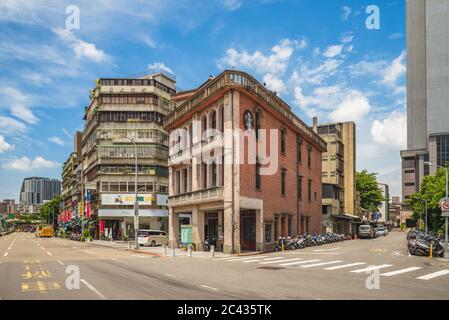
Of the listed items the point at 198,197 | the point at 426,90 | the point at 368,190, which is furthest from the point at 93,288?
the point at 426,90

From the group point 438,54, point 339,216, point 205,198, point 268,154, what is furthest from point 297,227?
point 438,54

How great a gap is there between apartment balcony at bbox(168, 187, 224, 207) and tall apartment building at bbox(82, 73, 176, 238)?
25.0 metres

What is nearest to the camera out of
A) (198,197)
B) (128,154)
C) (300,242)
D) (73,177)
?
(198,197)

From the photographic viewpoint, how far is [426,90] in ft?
466

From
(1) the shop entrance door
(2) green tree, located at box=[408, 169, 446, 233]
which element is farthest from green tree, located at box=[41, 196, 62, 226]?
(1) the shop entrance door

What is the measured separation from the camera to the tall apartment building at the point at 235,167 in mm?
34562

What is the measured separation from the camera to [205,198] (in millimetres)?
36969

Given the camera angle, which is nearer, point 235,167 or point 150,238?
point 235,167

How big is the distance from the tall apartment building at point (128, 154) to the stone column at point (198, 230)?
1181 inches

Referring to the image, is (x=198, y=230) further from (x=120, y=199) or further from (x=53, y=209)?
(x=53, y=209)

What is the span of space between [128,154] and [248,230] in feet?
125

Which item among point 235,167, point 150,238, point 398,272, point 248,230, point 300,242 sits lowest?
point 150,238

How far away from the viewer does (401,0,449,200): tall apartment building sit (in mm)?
128125
